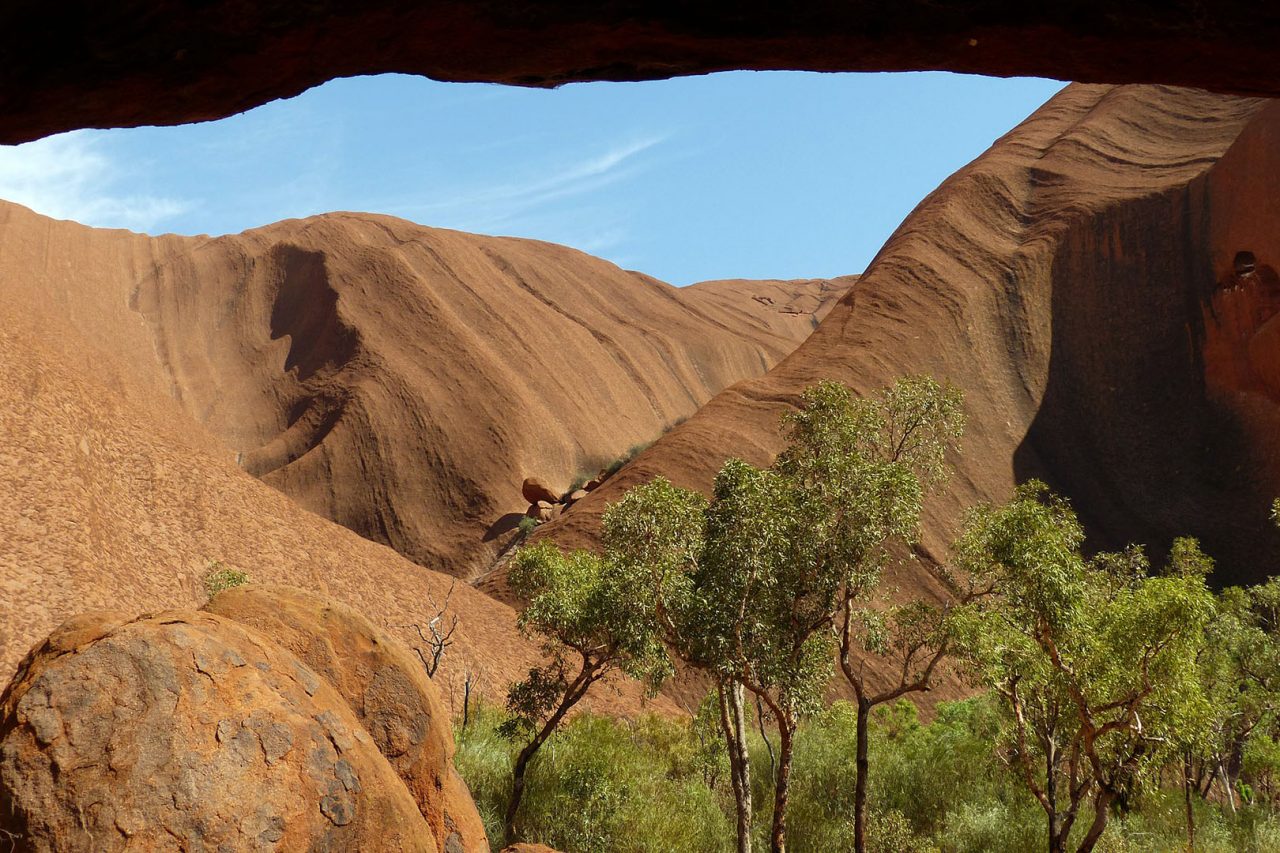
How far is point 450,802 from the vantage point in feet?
30.8

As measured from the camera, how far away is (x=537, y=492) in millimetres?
57406

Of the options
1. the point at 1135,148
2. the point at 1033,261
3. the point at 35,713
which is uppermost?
the point at 1135,148

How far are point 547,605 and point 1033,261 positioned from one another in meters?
39.6

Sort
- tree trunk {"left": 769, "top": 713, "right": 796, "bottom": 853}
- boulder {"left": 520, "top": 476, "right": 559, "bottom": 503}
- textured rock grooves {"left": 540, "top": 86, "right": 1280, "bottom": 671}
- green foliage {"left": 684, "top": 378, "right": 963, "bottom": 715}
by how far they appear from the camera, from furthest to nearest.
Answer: boulder {"left": 520, "top": 476, "right": 559, "bottom": 503}, textured rock grooves {"left": 540, "top": 86, "right": 1280, "bottom": 671}, tree trunk {"left": 769, "top": 713, "right": 796, "bottom": 853}, green foliage {"left": 684, "top": 378, "right": 963, "bottom": 715}

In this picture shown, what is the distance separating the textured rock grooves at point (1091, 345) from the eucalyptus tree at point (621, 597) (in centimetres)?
1736

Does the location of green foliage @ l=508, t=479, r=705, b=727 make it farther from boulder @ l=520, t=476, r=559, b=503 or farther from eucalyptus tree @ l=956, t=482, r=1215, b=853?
boulder @ l=520, t=476, r=559, b=503

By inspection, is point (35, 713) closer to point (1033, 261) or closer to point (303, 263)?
point (1033, 261)

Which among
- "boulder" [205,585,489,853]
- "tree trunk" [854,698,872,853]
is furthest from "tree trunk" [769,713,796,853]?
"boulder" [205,585,489,853]

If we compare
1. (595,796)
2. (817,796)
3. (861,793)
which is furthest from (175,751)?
(817,796)

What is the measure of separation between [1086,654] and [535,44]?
14.5 metres

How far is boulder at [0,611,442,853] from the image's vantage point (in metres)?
6.41

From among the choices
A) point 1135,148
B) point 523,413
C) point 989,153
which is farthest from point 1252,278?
point 523,413

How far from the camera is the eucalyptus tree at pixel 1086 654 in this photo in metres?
14.2

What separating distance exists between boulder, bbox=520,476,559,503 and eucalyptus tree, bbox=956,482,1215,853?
42.5 m
